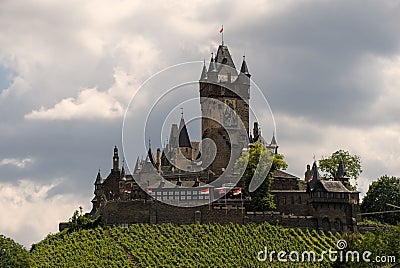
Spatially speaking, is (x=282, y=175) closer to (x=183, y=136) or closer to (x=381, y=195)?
(x=381, y=195)

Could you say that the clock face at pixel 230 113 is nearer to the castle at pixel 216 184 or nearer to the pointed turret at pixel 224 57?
the castle at pixel 216 184

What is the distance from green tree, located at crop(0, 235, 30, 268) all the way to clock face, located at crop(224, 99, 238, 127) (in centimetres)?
3462

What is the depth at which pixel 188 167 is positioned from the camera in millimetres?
105312

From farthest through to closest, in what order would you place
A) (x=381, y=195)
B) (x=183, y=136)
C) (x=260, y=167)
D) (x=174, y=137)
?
1. (x=183, y=136)
2. (x=174, y=137)
3. (x=381, y=195)
4. (x=260, y=167)

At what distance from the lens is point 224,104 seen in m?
111

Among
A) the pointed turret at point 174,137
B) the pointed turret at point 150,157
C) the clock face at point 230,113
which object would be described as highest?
the clock face at point 230,113

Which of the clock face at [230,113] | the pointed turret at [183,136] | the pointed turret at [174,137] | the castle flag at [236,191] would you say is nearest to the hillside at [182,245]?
the castle flag at [236,191]

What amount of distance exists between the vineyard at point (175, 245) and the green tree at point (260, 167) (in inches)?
157

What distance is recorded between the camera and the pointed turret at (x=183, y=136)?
112 meters

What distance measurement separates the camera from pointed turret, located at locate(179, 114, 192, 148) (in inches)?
4397

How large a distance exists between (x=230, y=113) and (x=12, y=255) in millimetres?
38386

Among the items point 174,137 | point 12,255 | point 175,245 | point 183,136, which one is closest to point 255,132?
point 183,136

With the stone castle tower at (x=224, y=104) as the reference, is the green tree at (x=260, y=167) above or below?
below

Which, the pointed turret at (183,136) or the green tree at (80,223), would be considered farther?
the pointed turret at (183,136)
